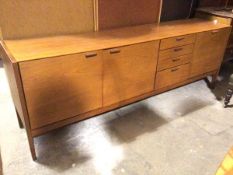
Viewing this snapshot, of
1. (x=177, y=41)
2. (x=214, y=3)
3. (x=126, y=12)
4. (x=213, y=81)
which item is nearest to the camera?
(x=177, y=41)

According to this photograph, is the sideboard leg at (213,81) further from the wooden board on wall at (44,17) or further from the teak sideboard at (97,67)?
the wooden board on wall at (44,17)

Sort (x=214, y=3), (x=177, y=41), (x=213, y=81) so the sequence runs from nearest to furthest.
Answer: (x=177, y=41) < (x=213, y=81) < (x=214, y=3)

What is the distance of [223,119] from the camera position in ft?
6.50

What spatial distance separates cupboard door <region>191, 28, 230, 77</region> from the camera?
6.85 ft

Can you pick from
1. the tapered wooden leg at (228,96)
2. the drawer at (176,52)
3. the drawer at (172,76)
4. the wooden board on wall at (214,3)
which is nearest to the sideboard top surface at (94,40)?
the drawer at (176,52)

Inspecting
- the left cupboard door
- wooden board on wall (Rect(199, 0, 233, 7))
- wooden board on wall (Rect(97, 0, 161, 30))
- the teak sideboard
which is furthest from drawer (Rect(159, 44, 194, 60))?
wooden board on wall (Rect(199, 0, 233, 7))

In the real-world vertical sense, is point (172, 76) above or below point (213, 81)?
above

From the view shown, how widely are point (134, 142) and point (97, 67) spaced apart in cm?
66

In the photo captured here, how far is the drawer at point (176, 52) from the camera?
6.02 ft

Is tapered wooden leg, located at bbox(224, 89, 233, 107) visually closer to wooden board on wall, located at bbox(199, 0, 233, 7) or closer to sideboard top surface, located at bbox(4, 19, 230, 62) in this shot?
sideboard top surface, located at bbox(4, 19, 230, 62)

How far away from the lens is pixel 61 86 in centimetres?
138

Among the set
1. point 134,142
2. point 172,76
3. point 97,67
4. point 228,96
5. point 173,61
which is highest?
point 97,67

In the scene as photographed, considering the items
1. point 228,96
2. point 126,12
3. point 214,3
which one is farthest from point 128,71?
point 214,3

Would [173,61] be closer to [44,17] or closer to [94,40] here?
[94,40]
